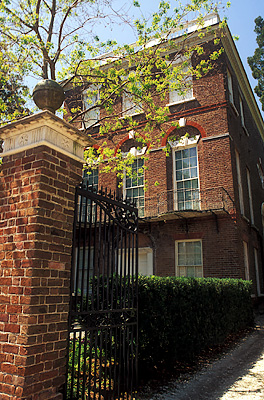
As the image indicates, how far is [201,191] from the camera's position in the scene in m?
13.1

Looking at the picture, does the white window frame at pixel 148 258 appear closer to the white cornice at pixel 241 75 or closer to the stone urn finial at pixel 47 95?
the white cornice at pixel 241 75

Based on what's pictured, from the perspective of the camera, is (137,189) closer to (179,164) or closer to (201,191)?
(179,164)

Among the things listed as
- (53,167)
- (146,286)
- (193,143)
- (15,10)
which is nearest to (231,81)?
(193,143)

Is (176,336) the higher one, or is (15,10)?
(15,10)

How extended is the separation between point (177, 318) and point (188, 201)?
26.3 feet

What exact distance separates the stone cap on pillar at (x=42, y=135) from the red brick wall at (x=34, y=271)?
0.08 metres

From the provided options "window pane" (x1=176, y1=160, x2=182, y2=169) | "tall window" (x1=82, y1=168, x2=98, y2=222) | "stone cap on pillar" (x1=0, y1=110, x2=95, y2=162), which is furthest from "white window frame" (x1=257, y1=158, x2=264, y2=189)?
A: "stone cap on pillar" (x1=0, y1=110, x2=95, y2=162)

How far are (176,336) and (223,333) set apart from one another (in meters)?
3.00

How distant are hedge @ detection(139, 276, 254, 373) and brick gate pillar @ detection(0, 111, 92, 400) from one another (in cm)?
234

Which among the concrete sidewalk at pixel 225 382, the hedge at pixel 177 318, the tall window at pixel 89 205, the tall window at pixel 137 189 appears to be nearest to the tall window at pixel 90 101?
the tall window at pixel 89 205

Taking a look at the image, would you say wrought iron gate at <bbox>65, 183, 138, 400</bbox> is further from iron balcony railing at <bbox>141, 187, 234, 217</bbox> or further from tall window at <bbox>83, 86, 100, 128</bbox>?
iron balcony railing at <bbox>141, 187, 234, 217</bbox>

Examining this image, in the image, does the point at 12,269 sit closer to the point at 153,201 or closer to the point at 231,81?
the point at 153,201

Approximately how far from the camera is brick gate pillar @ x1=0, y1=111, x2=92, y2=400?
2762 millimetres

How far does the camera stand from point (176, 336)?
18.7 feet
